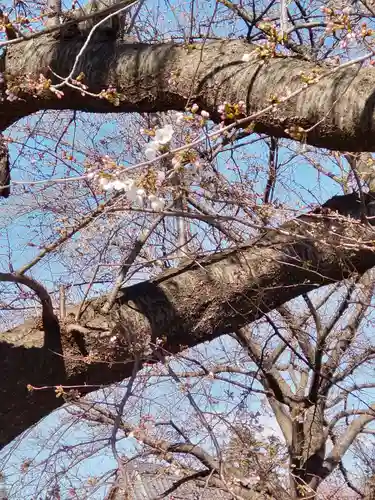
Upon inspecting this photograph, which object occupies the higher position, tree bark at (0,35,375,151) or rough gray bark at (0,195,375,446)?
tree bark at (0,35,375,151)

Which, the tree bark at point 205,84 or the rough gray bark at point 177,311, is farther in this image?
the rough gray bark at point 177,311

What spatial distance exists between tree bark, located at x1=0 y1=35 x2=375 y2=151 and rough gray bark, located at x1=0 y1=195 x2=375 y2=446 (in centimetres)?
49

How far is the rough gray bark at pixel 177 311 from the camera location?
91.4 inches

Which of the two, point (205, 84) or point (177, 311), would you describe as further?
point (177, 311)

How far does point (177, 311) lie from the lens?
8.21ft

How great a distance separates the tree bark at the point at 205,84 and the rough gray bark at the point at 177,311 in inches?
19.4

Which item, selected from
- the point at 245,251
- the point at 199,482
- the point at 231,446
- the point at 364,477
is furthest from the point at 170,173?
the point at 364,477

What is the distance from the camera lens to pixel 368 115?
1.75 metres

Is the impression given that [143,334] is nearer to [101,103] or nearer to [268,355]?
[101,103]

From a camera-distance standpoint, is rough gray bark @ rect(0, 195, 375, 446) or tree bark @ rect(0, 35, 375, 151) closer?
tree bark @ rect(0, 35, 375, 151)

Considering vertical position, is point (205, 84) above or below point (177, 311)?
above

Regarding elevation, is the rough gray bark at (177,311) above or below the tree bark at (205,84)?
below

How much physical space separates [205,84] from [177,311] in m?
0.99

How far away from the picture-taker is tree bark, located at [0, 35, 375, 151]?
184 cm
